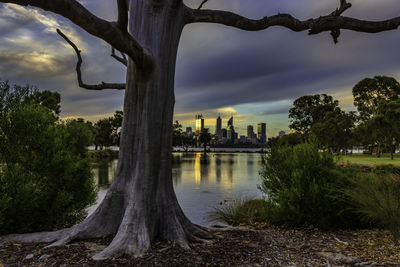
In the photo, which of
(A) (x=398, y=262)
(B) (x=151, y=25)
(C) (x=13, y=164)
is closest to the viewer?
(A) (x=398, y=262)

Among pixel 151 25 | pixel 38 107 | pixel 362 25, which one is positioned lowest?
pixel 38 107

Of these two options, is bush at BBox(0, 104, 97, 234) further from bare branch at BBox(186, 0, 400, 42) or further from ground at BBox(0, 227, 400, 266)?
bare branch at BBox(186, 0, 400, 42)

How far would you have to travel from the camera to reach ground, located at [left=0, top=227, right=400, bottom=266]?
3.82 meters

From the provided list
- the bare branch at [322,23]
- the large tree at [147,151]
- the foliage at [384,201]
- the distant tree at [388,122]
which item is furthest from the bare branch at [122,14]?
the distant tree at [388,122]

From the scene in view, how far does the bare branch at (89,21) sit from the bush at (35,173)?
3.33m

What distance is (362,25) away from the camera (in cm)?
657

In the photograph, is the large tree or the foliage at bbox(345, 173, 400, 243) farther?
the foliage at bbox(345, 173, 400, 243)

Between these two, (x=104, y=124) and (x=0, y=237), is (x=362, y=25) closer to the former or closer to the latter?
(x=0, y=237)

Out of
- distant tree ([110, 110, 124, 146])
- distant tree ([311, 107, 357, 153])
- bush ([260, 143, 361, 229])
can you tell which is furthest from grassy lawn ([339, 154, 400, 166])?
distant tree ([110, 110, 124, 146])

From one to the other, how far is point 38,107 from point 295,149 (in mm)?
6235

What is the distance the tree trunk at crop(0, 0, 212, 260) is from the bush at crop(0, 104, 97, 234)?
70 centimetres

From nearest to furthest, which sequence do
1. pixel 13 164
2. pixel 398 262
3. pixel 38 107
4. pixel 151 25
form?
1. pixel 398 262
2. pixel 151 25
3. pixel 13 164
4. pixel 38 107

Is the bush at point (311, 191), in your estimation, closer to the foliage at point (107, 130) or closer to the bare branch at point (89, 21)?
the bare branch at point (89, 21)

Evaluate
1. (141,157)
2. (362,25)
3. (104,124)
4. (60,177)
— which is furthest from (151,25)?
(104,124)
